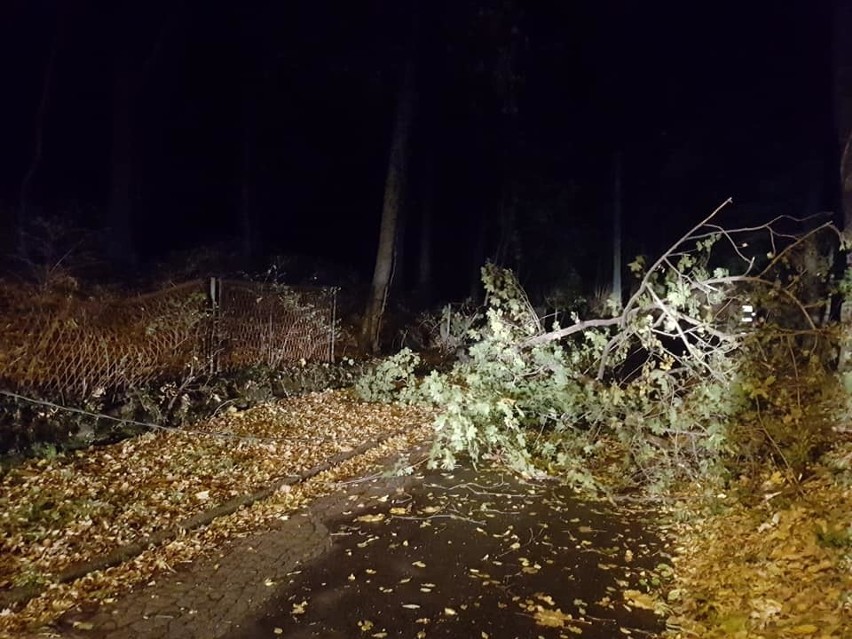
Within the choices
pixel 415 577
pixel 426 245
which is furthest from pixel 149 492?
pixel 426 245

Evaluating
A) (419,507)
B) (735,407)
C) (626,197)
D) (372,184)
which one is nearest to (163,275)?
(419,507)

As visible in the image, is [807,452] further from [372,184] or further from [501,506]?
[372,184]

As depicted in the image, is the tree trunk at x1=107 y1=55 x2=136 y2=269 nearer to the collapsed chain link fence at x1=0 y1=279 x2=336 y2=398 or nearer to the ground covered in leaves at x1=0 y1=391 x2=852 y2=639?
the collapsed chain link fence at x1=0 y1=279 x2=336 y2=398

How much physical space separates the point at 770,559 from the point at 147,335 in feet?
22.0

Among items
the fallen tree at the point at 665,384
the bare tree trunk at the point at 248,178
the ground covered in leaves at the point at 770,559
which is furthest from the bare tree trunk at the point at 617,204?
the ground covered in leaves at the point at 770,559

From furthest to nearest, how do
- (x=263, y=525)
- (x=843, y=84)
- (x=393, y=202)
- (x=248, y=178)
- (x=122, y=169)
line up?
(x=248, y=178)
(x=122, y=169)
(x=393, y=202)
(x=843, y=84)
(x=263, y=525)

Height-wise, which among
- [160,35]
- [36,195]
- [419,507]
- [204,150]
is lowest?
[419,507]

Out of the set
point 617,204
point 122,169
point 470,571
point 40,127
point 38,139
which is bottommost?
point 470,571

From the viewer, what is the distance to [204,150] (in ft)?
68.8

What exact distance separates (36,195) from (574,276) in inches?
728

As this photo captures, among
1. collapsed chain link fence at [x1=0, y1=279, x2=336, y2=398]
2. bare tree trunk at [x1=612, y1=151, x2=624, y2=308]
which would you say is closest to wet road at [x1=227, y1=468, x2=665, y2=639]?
collapsed chain link fence at [x1=0, y1=279, x2=336, y2=398]

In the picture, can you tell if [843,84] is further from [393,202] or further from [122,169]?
[122,169]

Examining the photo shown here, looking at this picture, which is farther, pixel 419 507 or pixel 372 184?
pixel 372 184

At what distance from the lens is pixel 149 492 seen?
5594mm
